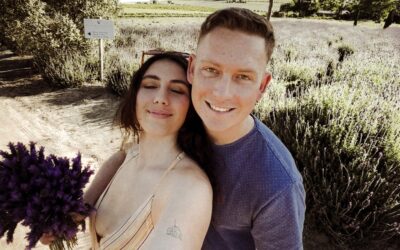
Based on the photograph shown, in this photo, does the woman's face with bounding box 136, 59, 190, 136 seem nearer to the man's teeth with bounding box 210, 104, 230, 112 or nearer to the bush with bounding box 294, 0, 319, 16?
the man's teeth with bounding box 210, 104, 230, 112

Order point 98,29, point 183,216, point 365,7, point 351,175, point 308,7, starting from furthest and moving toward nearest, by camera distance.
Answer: point 308,7 < point 365,7 < point 98,29 < point 351,175 < point 183,216

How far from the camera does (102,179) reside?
7.64 feet

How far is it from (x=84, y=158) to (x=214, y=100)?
4292 millimetres

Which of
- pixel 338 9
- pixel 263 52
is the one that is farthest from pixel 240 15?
pixel 338 9

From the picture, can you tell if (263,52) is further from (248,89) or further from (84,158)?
(84,158)

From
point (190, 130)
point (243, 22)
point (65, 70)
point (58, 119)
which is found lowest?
point (58, 119)

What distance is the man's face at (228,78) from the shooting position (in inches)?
64.8

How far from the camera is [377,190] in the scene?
3.63 meters

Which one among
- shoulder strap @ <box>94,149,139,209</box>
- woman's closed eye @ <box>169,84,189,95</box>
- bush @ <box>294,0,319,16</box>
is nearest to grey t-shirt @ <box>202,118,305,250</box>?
woman's closed eye @ <box>169,84,189,95</box>

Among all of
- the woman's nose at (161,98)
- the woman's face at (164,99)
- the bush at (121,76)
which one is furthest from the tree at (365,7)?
the woman's nose at (161,98)

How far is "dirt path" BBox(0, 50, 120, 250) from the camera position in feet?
19.1

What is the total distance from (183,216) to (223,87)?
0.61 meters

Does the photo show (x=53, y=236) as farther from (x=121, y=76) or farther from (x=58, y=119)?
(x=121, y=76)

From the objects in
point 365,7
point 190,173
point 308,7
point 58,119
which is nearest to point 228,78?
point 190,173
